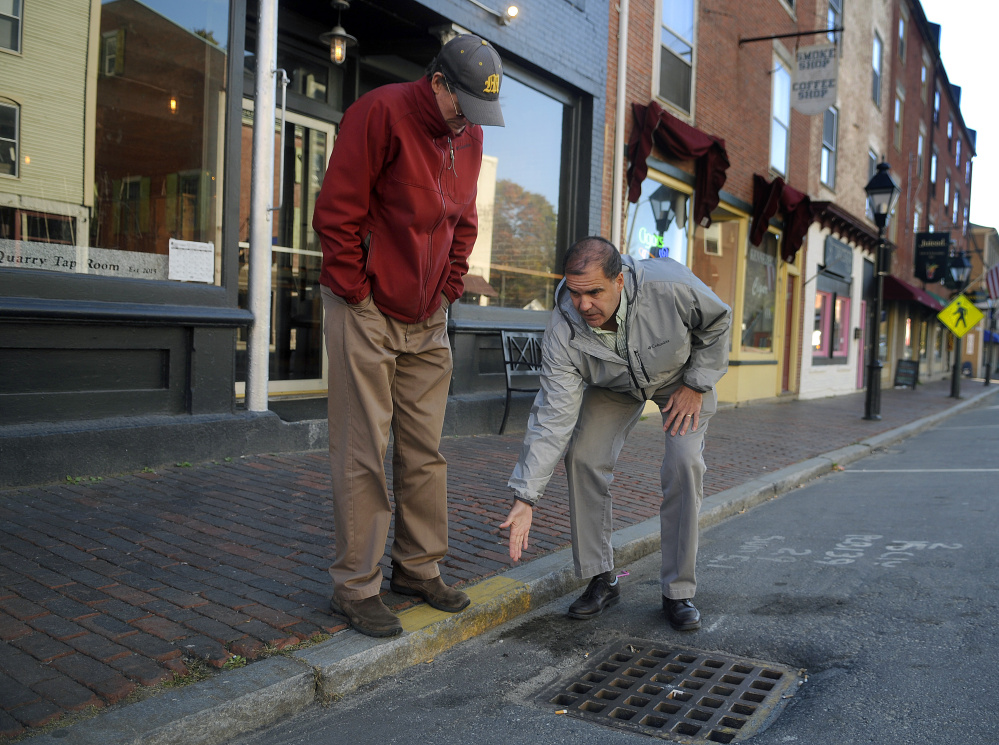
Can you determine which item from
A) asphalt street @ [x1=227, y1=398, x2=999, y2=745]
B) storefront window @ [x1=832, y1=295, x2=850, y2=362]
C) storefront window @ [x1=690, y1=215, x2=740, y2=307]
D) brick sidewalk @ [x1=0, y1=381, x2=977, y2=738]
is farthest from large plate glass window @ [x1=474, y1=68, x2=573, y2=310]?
storefront window @ [x1=832, y1=295, x2=850, y2=362]

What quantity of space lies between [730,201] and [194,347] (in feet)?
34.6

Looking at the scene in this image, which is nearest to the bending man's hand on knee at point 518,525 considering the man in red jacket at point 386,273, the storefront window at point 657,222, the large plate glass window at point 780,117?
the man in red jacket at point 386,273

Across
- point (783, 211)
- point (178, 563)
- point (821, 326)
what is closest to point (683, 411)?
point (178, 563)

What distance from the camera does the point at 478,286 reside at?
9000 mm

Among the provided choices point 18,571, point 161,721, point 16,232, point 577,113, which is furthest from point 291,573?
point 577,113

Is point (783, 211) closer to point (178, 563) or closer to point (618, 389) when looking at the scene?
point (618, 389)

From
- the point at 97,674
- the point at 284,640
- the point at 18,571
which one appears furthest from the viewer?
the point at 18,571

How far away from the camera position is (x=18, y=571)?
138 inches

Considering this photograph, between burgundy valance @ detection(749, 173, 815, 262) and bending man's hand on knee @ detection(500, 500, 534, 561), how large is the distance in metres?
13.0

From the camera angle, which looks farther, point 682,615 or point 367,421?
point 682,615

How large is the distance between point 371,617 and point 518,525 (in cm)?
65

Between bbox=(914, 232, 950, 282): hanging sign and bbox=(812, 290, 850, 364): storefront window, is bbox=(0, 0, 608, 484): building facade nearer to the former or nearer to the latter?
bbox=(812, 290, 850, 364): storefront window

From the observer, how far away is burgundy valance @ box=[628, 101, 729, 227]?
10.8 m

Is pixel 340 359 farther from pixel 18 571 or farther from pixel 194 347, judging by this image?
pixel 194 347
